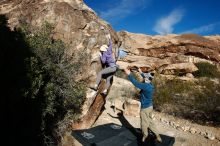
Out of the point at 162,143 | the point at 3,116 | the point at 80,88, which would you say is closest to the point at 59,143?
the point at 80,88

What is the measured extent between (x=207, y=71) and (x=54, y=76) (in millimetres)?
15597

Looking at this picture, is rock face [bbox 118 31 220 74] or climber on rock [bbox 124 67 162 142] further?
rock face [bbox 118 31 220 74]

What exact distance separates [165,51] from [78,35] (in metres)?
14.9

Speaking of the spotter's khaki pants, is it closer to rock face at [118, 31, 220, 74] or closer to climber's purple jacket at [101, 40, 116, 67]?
climber's purple jacket at [101, 40, 116, 67]

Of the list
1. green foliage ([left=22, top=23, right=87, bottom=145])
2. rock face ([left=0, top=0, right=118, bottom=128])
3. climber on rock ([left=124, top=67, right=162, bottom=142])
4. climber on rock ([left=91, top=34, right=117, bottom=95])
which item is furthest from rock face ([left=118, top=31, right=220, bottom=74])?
green foliage ([left=22, top=23, right=87, bottom=145])

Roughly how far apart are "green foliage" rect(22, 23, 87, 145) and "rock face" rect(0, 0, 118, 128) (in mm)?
292

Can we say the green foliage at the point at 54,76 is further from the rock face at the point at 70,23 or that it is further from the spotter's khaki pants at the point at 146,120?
the spotter's khaki pants at the point at 146,120

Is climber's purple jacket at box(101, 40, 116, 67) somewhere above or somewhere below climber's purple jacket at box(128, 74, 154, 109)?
above

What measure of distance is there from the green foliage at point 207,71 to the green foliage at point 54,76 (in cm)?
1392

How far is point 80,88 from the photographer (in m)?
7.51

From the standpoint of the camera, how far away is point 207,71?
65.9 ft

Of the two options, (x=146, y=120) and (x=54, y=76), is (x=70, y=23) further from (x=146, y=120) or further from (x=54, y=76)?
(x=146, y=120)

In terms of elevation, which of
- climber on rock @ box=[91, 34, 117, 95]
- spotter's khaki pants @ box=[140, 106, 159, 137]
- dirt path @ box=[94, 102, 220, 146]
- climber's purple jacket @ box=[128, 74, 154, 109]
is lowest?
dirt path @ box=[94, 102, 220, 146]

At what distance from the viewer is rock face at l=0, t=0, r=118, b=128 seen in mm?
7984
